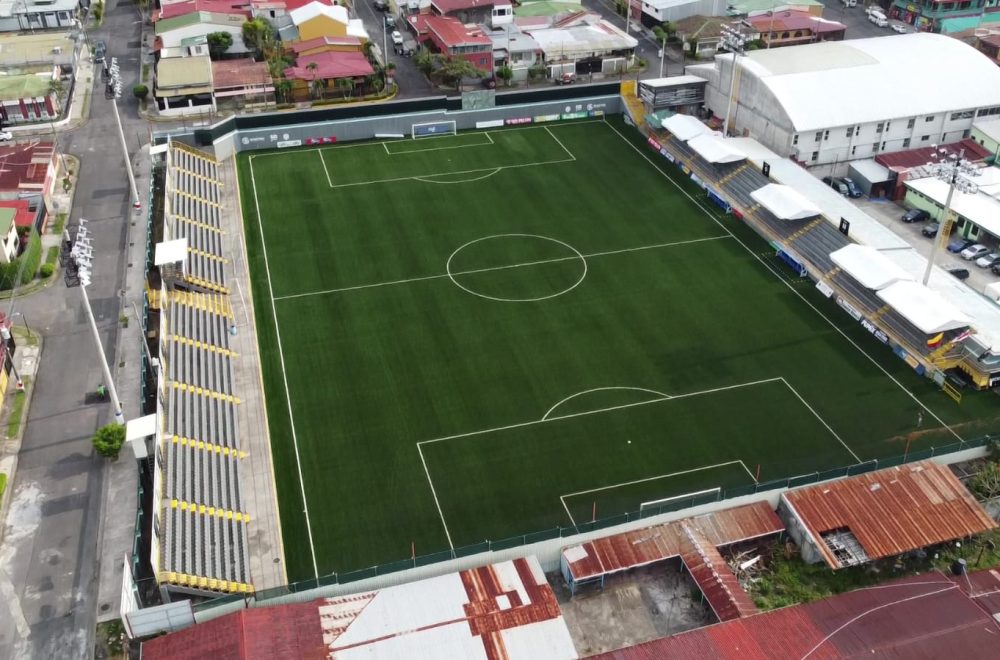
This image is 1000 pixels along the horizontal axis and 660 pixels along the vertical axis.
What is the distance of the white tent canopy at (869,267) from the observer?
54.2m

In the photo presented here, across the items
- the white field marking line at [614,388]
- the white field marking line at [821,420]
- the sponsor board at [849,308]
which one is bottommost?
the white field marking line at [821,420]

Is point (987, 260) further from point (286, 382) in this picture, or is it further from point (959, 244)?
point (286, 382)

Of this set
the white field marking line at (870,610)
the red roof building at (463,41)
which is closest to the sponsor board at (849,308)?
the white field marking line at (870,610)

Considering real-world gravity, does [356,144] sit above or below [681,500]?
above

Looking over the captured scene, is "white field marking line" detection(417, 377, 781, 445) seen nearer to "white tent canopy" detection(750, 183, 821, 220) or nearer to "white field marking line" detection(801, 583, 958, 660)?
"white field marking line" detection(801, 583, 958, 660)

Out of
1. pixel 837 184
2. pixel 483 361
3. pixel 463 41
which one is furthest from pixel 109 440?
pixel 463 41

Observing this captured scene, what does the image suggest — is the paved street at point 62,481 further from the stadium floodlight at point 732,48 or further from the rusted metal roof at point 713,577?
the stadium floodlight at point 732,48

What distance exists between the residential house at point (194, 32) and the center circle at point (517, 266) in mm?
50564

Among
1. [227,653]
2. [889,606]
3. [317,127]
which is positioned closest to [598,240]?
[317,127]

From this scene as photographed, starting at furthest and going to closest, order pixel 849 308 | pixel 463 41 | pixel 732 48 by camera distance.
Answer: pixel 463 41
pixel 732 48
pixel 849 308

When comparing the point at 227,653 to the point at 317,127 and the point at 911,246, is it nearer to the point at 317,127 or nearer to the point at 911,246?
the point at 911,246

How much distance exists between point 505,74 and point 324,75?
1847 centimetres

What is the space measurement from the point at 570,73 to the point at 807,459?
200 ft

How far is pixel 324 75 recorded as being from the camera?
89.9m
